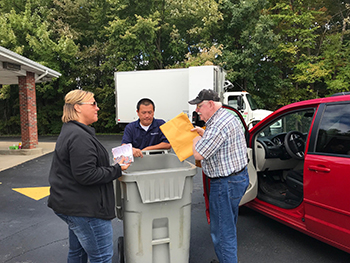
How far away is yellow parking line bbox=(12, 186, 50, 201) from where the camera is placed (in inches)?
209

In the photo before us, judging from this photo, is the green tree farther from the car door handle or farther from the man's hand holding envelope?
the car door handle

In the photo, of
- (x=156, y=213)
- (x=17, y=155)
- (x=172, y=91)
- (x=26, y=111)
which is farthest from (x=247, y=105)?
(x=156, y=213)

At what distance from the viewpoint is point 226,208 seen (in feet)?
7.77

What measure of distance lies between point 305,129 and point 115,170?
9.64 ft

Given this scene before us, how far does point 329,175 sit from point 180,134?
1.45 meters

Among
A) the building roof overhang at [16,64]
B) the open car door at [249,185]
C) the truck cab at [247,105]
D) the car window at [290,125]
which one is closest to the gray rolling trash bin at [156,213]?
the open car door at [249,185]

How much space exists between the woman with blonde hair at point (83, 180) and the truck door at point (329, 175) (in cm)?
193

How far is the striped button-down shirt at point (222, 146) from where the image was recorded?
2.20 meters

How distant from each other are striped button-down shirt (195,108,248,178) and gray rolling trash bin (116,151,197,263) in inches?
8.5

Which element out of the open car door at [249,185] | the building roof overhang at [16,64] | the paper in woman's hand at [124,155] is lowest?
the open car door at [249,185]

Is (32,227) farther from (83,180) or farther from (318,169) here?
(318,169)

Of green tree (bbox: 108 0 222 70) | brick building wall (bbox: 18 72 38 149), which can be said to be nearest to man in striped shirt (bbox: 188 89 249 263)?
brick building wall (bbox: 18 72 38 149)

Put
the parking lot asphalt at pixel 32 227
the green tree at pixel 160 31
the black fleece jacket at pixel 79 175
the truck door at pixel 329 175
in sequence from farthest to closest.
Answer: the green tree at pixel 160 31, the parking lot asphalt at pixel 32 227, the truck door at pixel 329 175, the black fleece jacket at pixel 79 175

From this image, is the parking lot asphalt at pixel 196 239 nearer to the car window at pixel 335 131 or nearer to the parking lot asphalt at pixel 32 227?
the parking lot asphalt at pixel 32 227
